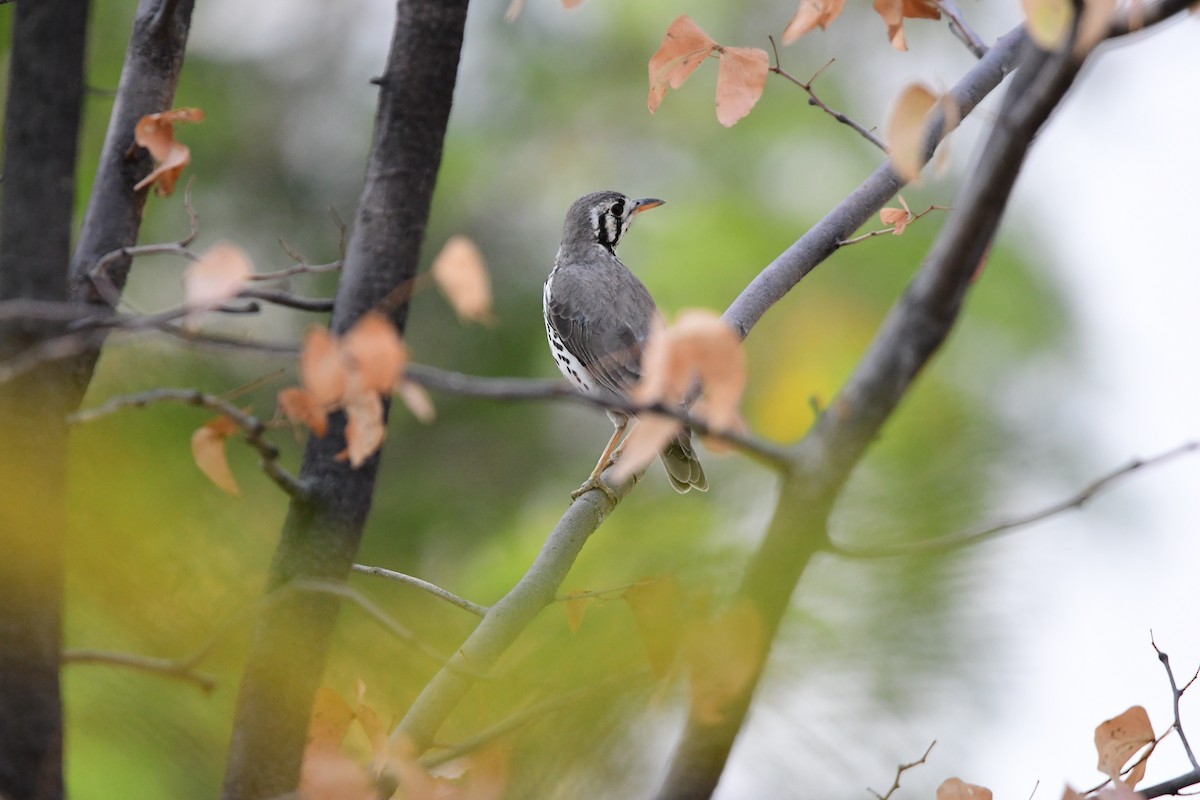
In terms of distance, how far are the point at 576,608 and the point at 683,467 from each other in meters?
2.64

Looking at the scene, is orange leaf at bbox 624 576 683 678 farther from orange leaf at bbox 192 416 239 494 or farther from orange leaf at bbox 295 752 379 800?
orange leaf at bbox 192 416 239 494

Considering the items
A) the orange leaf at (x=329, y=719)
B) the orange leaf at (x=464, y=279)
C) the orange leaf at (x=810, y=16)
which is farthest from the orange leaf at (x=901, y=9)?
the orange leaf at (x=329, y=719)

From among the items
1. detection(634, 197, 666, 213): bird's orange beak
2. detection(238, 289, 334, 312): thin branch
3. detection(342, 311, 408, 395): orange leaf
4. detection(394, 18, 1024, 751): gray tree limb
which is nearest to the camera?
detection(342, 311, 408, 395): orange leaf

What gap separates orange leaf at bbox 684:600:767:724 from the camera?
1.18m

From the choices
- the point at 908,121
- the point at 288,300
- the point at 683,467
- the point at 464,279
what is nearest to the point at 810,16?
the point at 908,121

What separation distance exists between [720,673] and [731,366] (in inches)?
12.9

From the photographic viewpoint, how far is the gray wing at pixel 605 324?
473cm

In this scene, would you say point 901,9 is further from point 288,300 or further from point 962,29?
point 288,300

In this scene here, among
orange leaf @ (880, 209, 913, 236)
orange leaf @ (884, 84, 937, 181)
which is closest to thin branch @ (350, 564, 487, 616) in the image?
orange leaf @ (884, 84, 937, 181)

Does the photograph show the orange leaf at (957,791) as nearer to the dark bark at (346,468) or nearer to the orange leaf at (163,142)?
the dark bark at (346,468)

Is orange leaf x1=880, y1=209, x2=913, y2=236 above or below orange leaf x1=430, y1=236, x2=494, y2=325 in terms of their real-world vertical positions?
above

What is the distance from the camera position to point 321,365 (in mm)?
1300

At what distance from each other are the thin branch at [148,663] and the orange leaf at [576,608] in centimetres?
64

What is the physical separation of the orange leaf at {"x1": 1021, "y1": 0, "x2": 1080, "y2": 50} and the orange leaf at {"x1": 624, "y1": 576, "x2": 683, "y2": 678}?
2.49 ft
